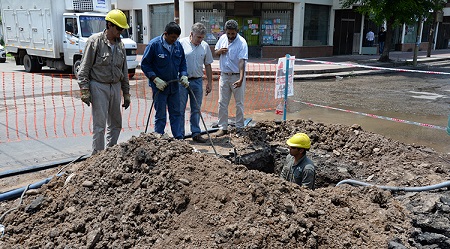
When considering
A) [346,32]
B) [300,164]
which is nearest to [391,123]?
[300,164]

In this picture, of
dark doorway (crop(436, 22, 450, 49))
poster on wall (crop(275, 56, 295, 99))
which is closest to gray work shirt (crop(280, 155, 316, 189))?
poster on wall (crop(275, 56, 295, 99))

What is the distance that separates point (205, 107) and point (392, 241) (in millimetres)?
7331

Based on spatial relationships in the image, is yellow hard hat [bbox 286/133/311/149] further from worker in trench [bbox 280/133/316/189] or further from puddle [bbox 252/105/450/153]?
puddle [bbox 252/105/450/153]

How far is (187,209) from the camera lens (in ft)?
11.7

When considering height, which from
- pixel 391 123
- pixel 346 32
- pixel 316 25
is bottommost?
pixel 391 123

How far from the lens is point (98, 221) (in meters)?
3.44

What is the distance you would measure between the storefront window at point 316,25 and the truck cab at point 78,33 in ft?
37.8

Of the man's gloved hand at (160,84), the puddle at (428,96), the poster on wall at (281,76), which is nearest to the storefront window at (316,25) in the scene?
the puddle at (428,96)

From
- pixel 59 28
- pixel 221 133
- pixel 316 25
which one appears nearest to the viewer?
pixel 221 133

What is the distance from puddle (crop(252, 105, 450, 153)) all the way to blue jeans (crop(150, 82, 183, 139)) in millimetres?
3248

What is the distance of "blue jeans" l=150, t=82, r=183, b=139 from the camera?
234 inches

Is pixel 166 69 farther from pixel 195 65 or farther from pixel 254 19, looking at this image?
pixel 254 19

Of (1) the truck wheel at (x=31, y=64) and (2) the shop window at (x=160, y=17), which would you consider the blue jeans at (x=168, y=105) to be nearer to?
(1) the truck wheel at (x=31, y=64)

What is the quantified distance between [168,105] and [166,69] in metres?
0.59
